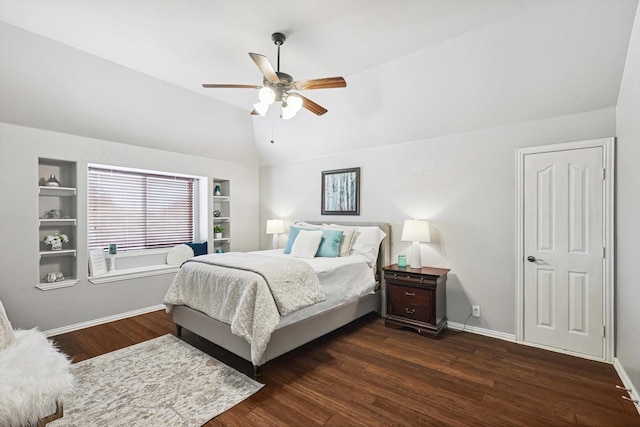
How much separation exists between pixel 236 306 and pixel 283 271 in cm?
50

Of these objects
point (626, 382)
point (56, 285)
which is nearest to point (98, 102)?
point (56, 285)

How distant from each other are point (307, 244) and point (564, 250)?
2750mm

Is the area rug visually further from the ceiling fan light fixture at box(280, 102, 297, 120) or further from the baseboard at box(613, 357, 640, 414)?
the baseboard at box(613, 357, 640, 414)

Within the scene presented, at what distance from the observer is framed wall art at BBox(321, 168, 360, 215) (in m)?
4.47

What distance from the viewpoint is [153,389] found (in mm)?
2312

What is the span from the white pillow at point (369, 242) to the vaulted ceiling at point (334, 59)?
1.25 meters

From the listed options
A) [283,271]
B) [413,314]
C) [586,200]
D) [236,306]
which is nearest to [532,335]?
[413,314]

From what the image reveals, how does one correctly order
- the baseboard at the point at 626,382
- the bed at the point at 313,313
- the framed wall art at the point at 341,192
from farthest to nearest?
1. the framed wall art at the point at 341,192
2. the bed at the point at 313,313
3. the baseboard at the point at 626,382

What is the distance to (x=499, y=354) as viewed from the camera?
2920mm

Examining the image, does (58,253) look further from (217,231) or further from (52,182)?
(217,231)

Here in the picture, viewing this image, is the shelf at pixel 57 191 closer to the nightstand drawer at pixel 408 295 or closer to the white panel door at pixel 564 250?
the nightstand drawer at pixel 408 295

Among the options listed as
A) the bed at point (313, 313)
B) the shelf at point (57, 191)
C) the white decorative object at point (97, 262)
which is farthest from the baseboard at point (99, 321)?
the shelf at point (57, 191)

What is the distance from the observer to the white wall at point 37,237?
10.3 feet

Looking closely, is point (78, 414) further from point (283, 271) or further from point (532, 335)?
point (532, 335)
